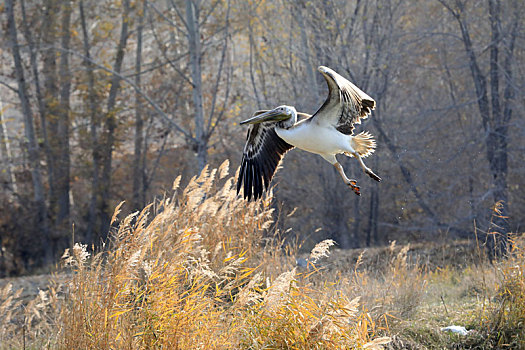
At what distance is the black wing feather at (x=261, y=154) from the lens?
18.7ft

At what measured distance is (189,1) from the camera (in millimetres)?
9938

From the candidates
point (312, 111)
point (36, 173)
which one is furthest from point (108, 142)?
point (312, 111)

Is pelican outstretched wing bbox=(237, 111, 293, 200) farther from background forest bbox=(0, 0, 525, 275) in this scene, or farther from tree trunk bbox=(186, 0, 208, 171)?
tree trunk bbox=(186, 0, 208, 171)

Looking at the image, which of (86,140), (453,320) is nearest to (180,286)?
(453,320)

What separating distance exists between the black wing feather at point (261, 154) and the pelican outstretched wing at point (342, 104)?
2.73ft

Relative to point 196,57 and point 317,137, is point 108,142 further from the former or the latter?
point 317,137

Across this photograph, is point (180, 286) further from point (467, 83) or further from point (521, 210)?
point (467, 83)

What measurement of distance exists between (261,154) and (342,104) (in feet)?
3.96

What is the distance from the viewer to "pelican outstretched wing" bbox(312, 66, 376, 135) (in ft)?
14.8

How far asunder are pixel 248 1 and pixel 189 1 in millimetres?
2866

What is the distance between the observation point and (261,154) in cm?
578

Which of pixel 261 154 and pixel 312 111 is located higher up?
pixel 312 111

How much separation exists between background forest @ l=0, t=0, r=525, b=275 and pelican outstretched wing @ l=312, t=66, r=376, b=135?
375cm

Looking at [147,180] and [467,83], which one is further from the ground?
[467,83]
